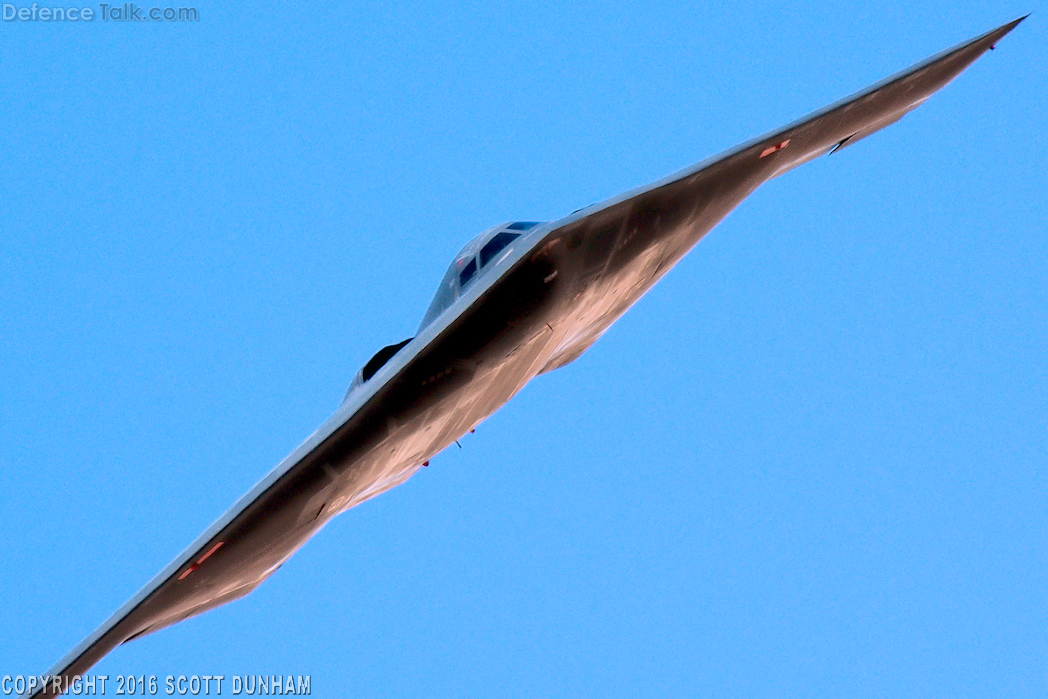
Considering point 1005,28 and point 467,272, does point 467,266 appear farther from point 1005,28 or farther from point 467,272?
point 1005,28

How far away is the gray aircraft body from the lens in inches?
417

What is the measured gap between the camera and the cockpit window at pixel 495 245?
1260cm

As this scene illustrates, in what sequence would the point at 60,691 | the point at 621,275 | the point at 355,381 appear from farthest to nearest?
the point at 355,381
the point at 621,275
the point at 60,691

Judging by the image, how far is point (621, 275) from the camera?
1229 centimetres

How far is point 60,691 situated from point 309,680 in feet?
14.2

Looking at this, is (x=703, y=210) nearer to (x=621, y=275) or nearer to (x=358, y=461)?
(x=621, y=275)

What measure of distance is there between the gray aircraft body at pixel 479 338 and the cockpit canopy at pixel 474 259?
0.02 m

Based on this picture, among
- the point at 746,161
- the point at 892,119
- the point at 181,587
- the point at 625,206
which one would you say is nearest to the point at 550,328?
the point at 625,206

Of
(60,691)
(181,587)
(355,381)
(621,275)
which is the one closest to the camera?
(60,691)

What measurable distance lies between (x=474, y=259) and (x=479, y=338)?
2.04 meters

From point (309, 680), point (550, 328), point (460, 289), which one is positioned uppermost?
point (460, 289)

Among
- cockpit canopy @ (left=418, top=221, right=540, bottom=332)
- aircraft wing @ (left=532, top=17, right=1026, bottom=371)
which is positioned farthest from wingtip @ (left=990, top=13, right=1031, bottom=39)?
cockpit canopy @ (left=418, top=221, right=540, bottom=332)

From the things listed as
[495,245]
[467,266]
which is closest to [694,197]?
[495,245]

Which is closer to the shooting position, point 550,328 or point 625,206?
point 625,206
